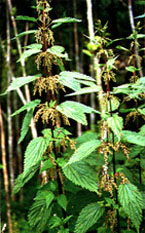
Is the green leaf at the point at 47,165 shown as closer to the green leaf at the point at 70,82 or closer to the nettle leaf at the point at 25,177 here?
the nettle leaf at the point at 25,177

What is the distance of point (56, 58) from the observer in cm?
134

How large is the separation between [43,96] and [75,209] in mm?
794

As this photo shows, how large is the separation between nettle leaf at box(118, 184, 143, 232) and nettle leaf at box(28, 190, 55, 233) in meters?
0.41

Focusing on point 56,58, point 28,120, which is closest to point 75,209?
point 28,120

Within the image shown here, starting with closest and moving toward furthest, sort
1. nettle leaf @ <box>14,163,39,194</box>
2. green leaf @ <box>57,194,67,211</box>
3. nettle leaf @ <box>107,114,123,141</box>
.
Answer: nettle leaf @ <box>107,114,123,141</box>, green leaf @ <box>57,194,67,211</box>, nettle leaf @ <box>14,163,39,194</box>

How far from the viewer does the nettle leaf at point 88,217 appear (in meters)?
1.24

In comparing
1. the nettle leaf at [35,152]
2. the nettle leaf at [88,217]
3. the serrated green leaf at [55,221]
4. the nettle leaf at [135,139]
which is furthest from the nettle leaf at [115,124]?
the serrated green leaf at [55,221]

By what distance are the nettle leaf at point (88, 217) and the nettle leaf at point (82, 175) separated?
0.14 m

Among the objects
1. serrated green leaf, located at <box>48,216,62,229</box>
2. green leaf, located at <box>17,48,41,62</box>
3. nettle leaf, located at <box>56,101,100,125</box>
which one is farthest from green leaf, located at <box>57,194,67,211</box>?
green leaf, located at <box>17,48,41,62</box>

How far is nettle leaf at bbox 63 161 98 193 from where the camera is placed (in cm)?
126

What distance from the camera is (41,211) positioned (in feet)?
4.59

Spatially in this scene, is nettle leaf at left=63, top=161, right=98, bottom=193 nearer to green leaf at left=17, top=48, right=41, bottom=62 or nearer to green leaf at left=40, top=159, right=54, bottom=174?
green leaf at left=40, top=159, right=54, bottom=174

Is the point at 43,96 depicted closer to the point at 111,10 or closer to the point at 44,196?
the point at 44,196

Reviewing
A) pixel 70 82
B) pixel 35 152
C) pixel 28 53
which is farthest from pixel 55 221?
pixel 28 53
